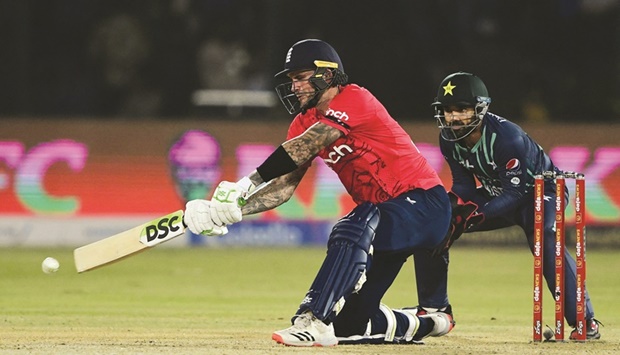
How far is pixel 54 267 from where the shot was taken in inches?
265

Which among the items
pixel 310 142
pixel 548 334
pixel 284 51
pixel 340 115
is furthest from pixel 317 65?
pixel 284 51

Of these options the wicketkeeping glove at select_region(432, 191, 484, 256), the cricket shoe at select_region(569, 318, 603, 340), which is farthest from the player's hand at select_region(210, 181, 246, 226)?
the cricket shoe at select_region(569, 318, 603, 340)

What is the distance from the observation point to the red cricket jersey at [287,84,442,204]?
20.9ft

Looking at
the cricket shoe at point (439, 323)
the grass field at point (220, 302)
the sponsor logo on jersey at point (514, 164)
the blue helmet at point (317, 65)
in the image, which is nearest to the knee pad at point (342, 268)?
the grass field at point (220, 302)

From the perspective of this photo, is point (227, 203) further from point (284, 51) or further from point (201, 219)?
point (284, 51)

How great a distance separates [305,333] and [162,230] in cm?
99

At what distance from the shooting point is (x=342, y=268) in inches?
240

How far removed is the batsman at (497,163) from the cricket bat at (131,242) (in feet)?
5.46

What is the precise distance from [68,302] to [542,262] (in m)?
4.18

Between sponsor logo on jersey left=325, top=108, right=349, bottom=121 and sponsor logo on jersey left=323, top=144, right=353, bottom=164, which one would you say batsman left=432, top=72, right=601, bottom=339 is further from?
sponsor logo on jersey left=325, top=108, right=349, bottom=121

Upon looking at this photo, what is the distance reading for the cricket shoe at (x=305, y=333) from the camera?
607 centimetres

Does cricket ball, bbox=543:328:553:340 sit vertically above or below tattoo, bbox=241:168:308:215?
below

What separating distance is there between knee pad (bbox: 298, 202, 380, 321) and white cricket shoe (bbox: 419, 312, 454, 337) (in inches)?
34.8

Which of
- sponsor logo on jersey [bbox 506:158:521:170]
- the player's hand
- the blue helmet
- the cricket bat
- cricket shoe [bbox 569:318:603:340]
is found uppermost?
the blue helmet
